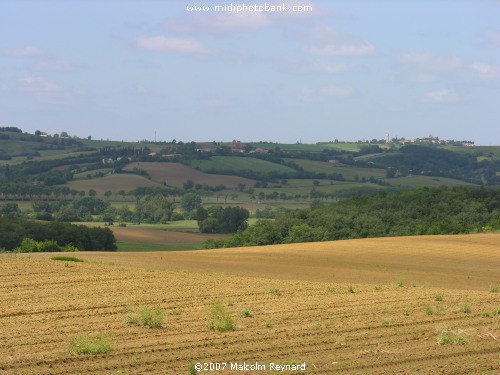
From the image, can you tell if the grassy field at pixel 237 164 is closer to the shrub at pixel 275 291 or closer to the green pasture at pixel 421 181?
the green pasture at pixel 421 181

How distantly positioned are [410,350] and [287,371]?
11.5 feet

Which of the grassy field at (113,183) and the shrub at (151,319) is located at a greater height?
the shrub at (151,319)

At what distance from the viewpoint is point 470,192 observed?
10106 centimetres

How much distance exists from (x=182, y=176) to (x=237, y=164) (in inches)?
772

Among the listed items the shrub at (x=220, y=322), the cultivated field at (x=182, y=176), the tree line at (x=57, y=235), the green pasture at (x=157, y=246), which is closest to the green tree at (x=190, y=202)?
the cultivated field at (x=182, y=176)

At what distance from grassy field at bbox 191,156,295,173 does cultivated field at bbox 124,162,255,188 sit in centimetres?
508

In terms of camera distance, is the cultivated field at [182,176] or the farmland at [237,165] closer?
the cultivated field at [182,176]

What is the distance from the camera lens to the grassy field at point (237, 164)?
182375 mm

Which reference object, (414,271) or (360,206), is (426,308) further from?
(360,206)

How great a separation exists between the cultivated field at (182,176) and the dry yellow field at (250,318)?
124m

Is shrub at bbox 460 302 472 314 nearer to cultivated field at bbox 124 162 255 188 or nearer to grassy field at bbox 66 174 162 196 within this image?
grassy field at bbox 66 174 162 196

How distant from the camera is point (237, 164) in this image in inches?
7362

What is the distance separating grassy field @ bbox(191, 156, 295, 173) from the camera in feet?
598

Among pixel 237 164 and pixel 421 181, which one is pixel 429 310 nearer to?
pixel 421 181
